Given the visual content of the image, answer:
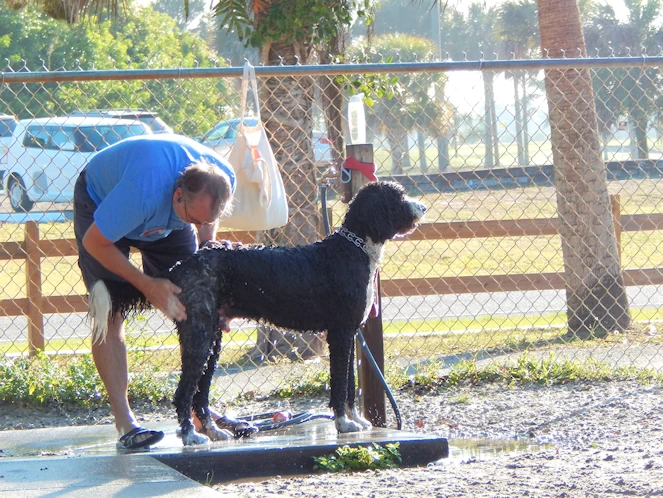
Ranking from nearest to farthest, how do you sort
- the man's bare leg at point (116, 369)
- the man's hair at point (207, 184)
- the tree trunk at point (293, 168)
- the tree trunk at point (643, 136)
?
the man's hair at point (207, 184)
the man's bare leg at point (116, 369)
the tree trunk at point (293, 168)
the tree trunk at point (643, 136)

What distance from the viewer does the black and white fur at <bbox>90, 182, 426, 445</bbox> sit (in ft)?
13.4

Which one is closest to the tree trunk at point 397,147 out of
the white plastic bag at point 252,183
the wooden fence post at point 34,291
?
the white plastic bag at point 252,183

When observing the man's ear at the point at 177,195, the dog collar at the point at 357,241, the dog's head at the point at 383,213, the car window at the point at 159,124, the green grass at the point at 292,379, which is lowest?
the green grass at the point at 292,379

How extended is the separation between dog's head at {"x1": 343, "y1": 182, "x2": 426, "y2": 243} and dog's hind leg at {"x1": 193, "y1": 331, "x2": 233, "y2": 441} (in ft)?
2.90

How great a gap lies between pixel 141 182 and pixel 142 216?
0.15m

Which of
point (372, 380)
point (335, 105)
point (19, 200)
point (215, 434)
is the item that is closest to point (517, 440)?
point (372, 380)

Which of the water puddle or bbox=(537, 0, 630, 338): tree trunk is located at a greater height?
bbox=(537, 0, 630, 338): tree trunk

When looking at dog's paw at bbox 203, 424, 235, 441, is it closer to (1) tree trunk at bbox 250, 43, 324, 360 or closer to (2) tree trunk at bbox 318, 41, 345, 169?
(1) tree trunk at bbox 250, 43, 324, 360

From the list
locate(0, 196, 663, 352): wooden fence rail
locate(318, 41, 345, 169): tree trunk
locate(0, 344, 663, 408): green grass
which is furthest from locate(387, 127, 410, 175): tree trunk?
locate(0, 344, 663, 408): green grass

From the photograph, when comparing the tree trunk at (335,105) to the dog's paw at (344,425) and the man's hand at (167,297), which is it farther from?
the man's hand at (167,297)

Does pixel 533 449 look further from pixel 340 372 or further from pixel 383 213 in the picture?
pixel 383 213

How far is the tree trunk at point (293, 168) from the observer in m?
7.39

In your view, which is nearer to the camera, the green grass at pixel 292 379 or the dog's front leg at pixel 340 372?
the dog's front leg at pixel 340 372

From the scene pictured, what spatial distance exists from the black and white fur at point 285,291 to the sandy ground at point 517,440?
593mm
